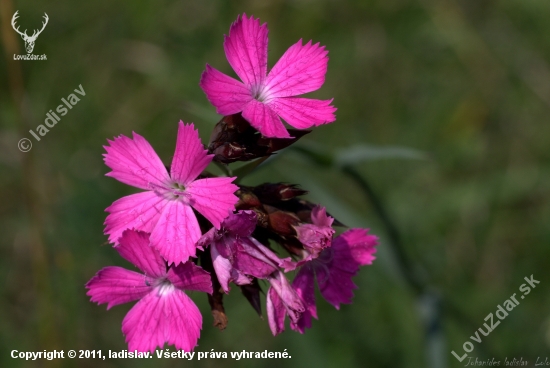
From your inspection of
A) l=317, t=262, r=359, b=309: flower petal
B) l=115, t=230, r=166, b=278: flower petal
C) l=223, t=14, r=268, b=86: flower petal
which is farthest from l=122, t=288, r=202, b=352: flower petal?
l=223, t=14, r=268, b=86: flower petal

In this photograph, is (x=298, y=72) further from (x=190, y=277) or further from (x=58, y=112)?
(x=58, y=112)

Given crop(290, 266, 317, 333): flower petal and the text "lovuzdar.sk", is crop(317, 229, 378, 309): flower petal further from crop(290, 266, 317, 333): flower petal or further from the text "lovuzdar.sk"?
the text "lovuzdar.sk"

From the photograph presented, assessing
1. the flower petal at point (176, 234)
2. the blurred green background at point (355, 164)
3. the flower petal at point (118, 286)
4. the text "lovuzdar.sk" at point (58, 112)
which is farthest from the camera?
the text "lovuzdar.sk" at point (58, 112)

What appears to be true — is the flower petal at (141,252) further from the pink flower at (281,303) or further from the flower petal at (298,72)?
the flower petal at (298,72)

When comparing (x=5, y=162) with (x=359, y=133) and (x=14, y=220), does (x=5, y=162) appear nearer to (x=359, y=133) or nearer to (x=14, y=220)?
(x=14, y=220)

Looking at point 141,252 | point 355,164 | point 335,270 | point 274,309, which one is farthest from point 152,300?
point 355,164

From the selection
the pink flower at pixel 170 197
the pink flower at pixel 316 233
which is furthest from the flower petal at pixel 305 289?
the pink flower at pixel 170 197
